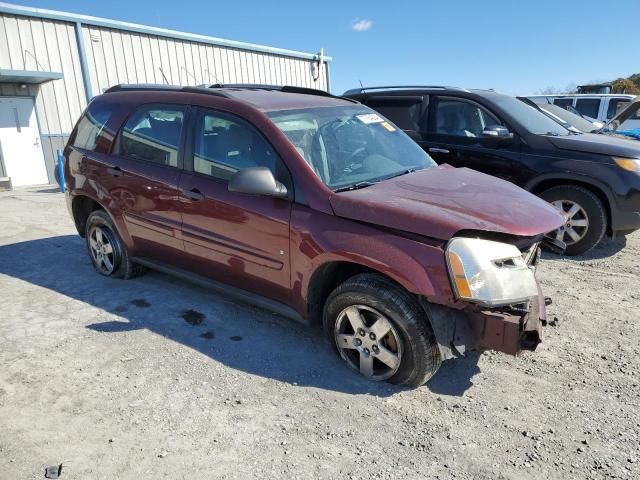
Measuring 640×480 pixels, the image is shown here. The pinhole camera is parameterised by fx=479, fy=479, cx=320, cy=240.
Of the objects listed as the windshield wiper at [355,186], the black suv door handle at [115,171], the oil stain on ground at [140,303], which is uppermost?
the black suv door handle at [115,171]

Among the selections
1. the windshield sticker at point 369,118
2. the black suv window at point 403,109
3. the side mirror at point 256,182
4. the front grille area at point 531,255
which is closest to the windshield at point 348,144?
the windshield sticker at point 369,118

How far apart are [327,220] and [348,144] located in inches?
34.3

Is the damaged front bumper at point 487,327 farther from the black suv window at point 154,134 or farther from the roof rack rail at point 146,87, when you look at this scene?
the roof rack rail at point 146,87

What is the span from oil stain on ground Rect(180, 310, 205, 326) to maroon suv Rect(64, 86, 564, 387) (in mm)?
361

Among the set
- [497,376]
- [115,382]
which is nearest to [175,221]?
[115,382]

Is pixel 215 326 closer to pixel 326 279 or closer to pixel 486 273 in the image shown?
pixel 326 279

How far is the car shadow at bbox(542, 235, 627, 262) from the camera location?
547 cm

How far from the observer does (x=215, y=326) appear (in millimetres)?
3879

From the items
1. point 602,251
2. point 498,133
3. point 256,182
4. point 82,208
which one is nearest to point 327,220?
point 256,182

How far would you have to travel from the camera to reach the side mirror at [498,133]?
223 inches

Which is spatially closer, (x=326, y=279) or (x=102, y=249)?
(x=326, y=279)

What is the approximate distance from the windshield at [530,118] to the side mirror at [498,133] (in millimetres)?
248

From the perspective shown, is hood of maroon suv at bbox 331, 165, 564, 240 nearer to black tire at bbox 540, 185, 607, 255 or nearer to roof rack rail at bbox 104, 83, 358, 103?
roof rack rail at bbox 104, 83, 358, 103

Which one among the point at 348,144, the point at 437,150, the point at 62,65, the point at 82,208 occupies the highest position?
the point at 62,65
